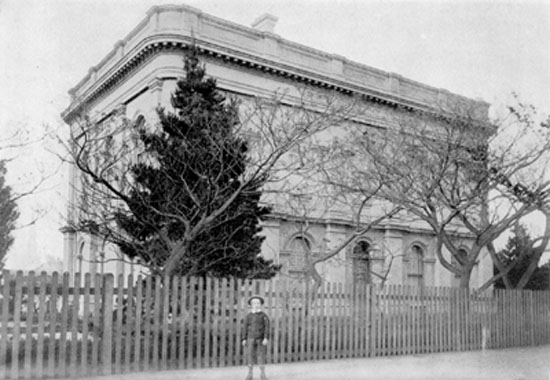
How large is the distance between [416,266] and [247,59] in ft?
44.1

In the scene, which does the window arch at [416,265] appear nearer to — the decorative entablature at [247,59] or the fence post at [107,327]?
the decorative entablature at [247,59]

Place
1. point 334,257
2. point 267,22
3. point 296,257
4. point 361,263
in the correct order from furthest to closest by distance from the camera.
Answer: point 361,263
point 267,22
point 334,257
point 296,257

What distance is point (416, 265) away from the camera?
2869cm

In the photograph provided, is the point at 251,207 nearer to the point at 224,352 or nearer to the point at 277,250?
the point at 224,352

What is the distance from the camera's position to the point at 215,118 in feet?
44.1

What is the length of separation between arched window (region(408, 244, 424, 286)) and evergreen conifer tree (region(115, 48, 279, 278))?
14246 mm

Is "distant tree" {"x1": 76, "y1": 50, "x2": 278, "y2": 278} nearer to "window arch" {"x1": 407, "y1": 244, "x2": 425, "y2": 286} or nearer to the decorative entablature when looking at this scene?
the decorative entablature

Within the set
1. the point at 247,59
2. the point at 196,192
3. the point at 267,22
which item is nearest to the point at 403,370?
the point at 196,192

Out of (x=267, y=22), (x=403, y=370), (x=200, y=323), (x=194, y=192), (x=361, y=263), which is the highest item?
(x=267, y=22)

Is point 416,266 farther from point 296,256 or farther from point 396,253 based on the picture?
point 296,256

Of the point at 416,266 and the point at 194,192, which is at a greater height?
the point at 194,192

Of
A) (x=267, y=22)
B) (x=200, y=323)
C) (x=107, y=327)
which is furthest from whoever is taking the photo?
(x=267, y=22)

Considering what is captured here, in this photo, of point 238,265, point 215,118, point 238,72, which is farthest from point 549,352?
point 238,72

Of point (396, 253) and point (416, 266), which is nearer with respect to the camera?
point (396, 253)
